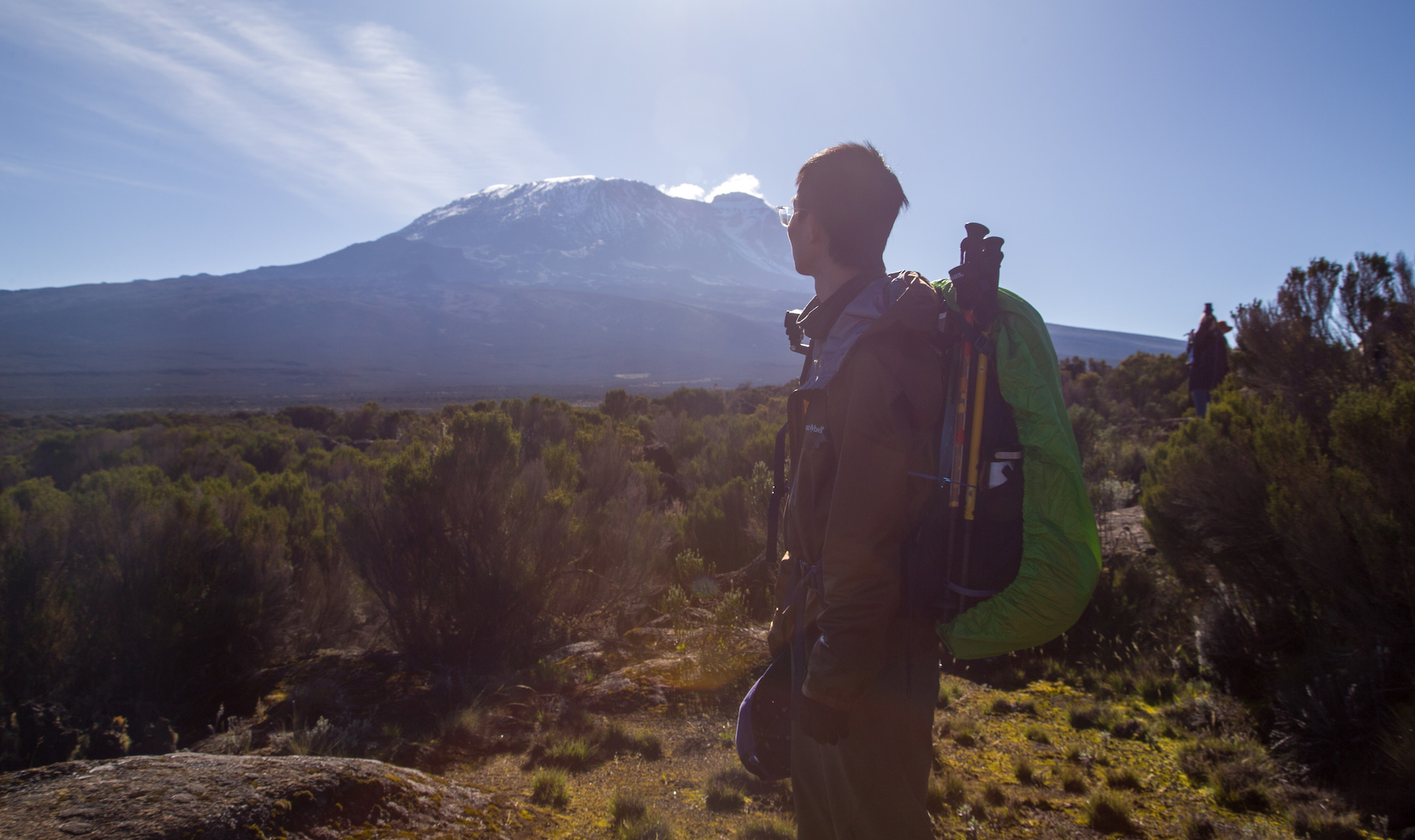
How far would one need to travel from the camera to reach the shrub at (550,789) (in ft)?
10.1

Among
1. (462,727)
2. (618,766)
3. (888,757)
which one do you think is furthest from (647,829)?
(888,757)

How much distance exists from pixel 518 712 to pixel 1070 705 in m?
3.41

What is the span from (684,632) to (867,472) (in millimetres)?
4321

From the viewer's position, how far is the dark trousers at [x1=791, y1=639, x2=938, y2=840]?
1529 millimetres

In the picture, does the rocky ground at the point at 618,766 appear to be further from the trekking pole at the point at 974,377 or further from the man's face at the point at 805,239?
the man's face at the point at 805,239

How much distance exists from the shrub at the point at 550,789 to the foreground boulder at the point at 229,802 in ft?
1.34

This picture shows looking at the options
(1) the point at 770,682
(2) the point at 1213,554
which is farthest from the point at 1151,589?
(1) the point at 770,682

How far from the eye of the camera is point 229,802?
204 cm

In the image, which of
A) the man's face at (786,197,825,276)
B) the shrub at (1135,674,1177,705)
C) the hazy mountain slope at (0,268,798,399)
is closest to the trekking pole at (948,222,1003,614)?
the man's face at (786,197,825,276)

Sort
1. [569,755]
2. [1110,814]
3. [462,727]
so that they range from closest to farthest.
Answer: [1110,814], [569,755], [462,727]

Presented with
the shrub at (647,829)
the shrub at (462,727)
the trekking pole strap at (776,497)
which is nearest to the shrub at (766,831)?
the shrub at (647,829)

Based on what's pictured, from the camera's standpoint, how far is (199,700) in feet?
14.3

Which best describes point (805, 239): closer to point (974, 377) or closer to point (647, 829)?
point (974, 377)

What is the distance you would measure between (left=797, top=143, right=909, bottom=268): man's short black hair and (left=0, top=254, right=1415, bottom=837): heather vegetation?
8.07 ft
